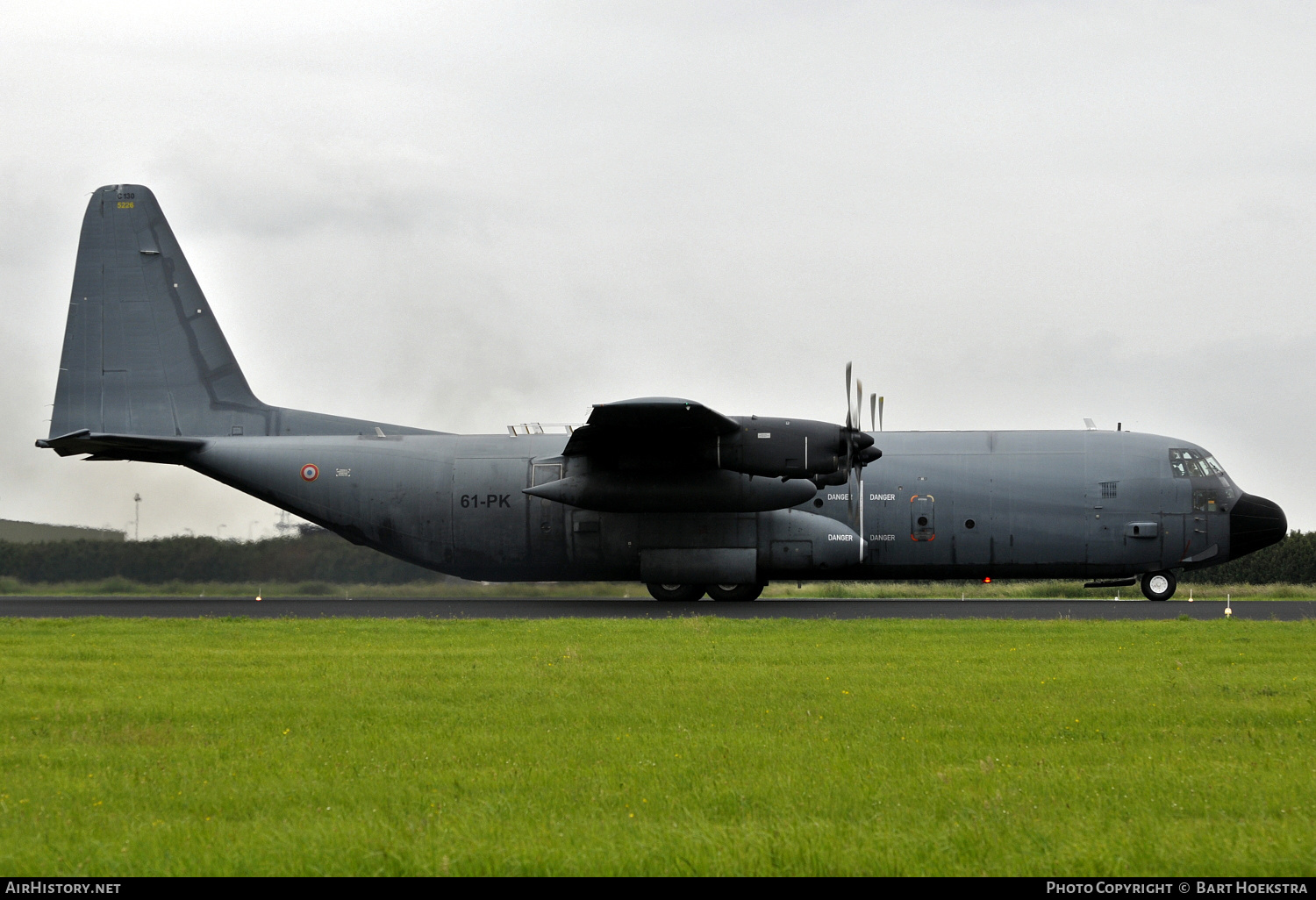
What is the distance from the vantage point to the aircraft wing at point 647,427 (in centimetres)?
2297

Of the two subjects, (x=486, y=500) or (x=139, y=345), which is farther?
(x=139, y=345)

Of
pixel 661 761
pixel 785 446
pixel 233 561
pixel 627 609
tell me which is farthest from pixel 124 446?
pixel 661 761

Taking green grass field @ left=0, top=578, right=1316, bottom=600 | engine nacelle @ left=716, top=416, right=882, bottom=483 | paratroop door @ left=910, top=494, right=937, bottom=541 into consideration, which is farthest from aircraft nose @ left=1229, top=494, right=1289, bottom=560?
engine nacelle @ left=716, top=416, right=882, bottom=483

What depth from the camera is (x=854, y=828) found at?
6.10 m

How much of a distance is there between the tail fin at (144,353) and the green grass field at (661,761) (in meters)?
14.5

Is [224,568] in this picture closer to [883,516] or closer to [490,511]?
[490,511]

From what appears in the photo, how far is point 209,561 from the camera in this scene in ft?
97.7

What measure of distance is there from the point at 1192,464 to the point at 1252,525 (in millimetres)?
1833

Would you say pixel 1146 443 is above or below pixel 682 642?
above

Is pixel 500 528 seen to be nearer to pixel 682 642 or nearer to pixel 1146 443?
pixel 682 642

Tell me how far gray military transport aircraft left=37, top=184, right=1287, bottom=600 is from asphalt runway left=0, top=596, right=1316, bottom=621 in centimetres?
90

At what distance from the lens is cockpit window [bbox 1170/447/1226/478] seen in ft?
86.1

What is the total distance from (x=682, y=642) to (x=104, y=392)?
19387mm
